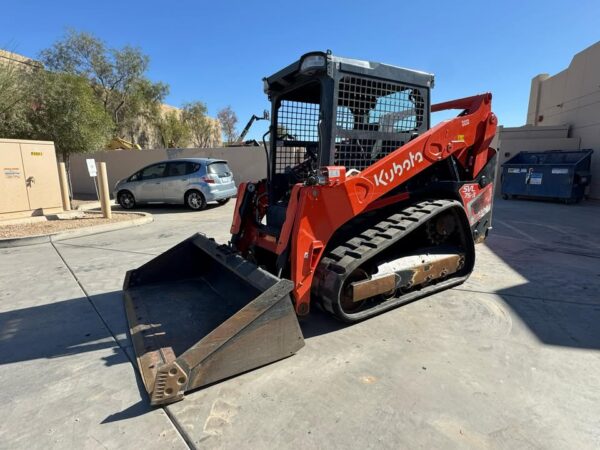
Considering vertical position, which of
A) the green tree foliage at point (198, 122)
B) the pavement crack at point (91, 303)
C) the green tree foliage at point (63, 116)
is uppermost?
the green tree foliage at point (198, 122)

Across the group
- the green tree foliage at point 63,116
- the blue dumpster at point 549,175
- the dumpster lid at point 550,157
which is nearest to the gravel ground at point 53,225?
the green tree foliage at point 63,116

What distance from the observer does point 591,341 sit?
3.10m

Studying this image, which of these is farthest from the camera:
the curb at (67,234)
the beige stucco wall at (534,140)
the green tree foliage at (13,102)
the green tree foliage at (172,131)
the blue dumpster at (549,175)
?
the green tree foliage at (172,131)

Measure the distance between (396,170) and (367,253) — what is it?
2.83 ft

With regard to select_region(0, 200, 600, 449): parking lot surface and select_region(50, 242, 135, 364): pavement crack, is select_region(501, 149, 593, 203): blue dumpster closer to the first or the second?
select_region(0, 200, 600, 449): parking lot surface

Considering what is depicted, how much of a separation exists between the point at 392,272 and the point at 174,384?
2141mm

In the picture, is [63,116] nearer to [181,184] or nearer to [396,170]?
[181,184]

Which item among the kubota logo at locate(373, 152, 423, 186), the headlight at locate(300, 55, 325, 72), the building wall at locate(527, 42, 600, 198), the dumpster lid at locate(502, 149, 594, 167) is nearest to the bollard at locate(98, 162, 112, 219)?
the headlight at locate(300, 55, 325, 72)

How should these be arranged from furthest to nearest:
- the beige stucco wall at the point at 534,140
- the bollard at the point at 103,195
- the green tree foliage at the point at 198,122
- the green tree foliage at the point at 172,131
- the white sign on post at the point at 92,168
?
the green tree foliage at the point at 198,122, the green tree foliage at the point at 172,131, the beige stucco wall at the point at 534,140, the white sign on post at the point at 92,168, the bollard at the point at 103,195

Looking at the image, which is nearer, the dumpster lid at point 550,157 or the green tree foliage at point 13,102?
the green tree foliage at point 13,102

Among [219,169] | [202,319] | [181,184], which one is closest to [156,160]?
[181,184]

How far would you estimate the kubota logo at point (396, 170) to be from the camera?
3.37 meters

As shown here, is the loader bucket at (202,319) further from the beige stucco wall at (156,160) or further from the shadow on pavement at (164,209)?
the beige stucco wall at (156,160)

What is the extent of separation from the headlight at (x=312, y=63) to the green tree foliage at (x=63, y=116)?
46.5ft
